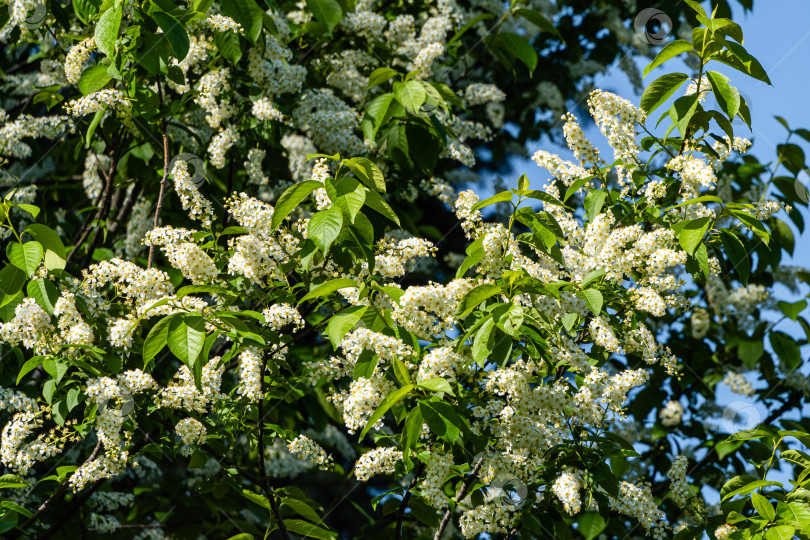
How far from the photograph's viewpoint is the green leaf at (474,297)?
8.09 ft

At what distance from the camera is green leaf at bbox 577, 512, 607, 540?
142 inches

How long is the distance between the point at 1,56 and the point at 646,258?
4.39 m

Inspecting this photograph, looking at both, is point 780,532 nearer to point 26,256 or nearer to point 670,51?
point 670,51

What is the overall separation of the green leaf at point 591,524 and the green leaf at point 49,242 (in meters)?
2.43

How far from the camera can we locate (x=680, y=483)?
3178mm

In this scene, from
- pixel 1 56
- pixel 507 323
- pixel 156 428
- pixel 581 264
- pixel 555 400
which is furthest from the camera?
pixel 1 56

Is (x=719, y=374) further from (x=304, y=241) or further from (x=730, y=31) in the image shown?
(x=304, y=241)

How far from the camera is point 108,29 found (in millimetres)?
3115

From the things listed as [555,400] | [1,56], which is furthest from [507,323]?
[1,56]

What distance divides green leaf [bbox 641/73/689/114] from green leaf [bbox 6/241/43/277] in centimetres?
218

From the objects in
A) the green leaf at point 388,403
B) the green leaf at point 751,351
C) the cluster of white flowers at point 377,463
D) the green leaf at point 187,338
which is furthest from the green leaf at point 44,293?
the green leaf at point 751,351

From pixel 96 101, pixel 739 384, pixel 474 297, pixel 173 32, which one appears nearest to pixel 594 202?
pixel 474 297

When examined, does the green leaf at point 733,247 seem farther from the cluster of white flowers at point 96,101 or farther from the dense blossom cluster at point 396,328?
the cluster of white flowers at point 96,101

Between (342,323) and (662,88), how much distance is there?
140 centimetres
